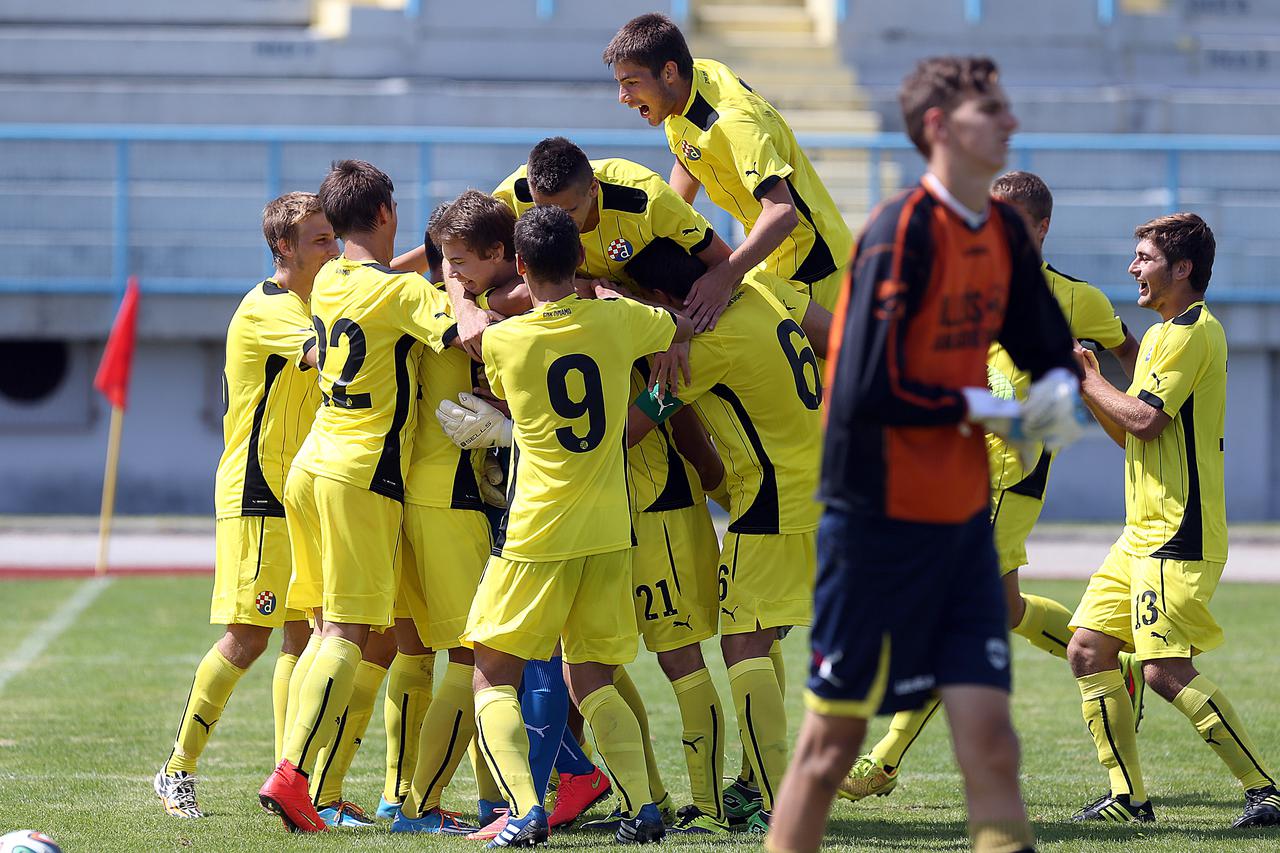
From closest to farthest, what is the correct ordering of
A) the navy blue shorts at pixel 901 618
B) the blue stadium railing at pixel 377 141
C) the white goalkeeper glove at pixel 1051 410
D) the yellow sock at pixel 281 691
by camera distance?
the white goalkeeper glove at pixel 1051 410
the navy blue shorts at pixel 901 618
the yellow sock at pixel 281 691
the blue stadium railing at pixel 377 141

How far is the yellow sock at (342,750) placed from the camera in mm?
6160

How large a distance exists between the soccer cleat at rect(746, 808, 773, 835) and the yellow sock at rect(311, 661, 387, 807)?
1497mm

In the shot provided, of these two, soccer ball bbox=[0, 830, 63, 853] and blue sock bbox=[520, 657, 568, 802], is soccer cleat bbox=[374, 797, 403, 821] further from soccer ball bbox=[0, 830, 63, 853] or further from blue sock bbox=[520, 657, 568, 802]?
soccer ball bbox=[0, 830, 63, 853]

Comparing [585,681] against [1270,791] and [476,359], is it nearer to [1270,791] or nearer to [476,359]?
[476,359]

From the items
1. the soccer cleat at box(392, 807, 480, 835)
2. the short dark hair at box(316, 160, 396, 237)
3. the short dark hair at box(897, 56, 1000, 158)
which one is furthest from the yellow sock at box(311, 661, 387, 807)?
the short dark hair at box(897, 56, 1000, 158)

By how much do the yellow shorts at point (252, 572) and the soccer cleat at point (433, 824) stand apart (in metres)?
1.01

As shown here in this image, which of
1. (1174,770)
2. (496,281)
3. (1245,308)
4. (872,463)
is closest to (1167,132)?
(1245,308)

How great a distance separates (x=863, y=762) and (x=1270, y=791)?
1.52 meters

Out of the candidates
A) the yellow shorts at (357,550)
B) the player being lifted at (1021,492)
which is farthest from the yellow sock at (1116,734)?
the yellow shorts at (357,550)

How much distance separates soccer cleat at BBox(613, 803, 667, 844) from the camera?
5.66m

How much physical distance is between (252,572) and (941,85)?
3.61 metres

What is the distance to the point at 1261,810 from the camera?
19.9 ft

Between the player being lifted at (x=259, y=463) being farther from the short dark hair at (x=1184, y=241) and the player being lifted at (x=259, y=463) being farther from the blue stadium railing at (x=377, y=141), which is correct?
the blue stadium railing at (x=377, y=141)

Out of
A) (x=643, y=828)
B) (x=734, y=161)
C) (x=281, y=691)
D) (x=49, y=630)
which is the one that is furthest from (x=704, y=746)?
(x=49, y=630)
